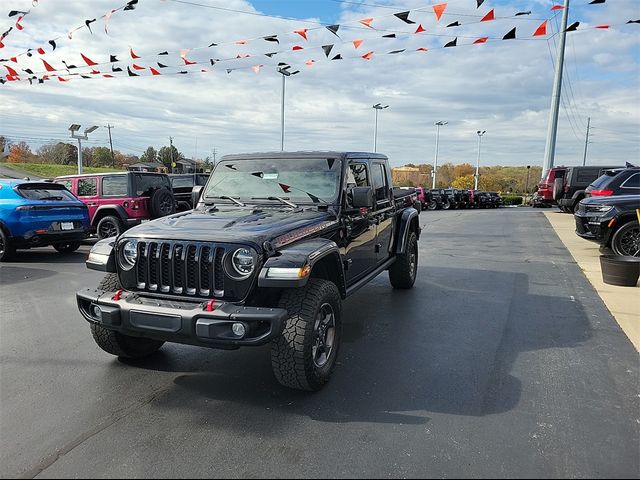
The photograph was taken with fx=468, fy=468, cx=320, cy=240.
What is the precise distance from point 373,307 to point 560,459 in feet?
10.9

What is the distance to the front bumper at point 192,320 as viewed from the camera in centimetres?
312

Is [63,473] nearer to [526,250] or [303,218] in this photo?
[303,218]

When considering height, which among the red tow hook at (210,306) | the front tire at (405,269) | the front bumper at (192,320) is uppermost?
the red tow hook at (210,306)

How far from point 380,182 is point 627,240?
18.7 feet

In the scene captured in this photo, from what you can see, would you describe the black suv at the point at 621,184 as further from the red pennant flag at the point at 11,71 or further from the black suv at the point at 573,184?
the red pennant flag at the point at 11,71

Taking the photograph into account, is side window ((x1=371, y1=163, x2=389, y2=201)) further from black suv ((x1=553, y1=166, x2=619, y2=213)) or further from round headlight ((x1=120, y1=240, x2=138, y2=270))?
black suv ((x1=553, y1=166, x2=619, y2=213))

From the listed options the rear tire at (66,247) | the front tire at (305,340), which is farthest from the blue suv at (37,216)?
the front tire at (305,340)

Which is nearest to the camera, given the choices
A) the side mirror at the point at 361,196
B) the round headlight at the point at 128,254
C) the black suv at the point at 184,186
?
the round headlight at the point at 128,254

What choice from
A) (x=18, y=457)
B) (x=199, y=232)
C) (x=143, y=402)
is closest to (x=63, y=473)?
(x=18, y=457)

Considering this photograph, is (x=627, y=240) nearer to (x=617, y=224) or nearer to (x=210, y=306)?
(x=617, y=224)

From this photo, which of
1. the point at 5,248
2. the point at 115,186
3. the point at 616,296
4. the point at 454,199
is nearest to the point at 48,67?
the point at 115,186

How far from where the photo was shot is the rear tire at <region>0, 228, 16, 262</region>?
8.73m

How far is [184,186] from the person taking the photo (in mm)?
15289

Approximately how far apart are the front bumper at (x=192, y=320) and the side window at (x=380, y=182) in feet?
9.61
